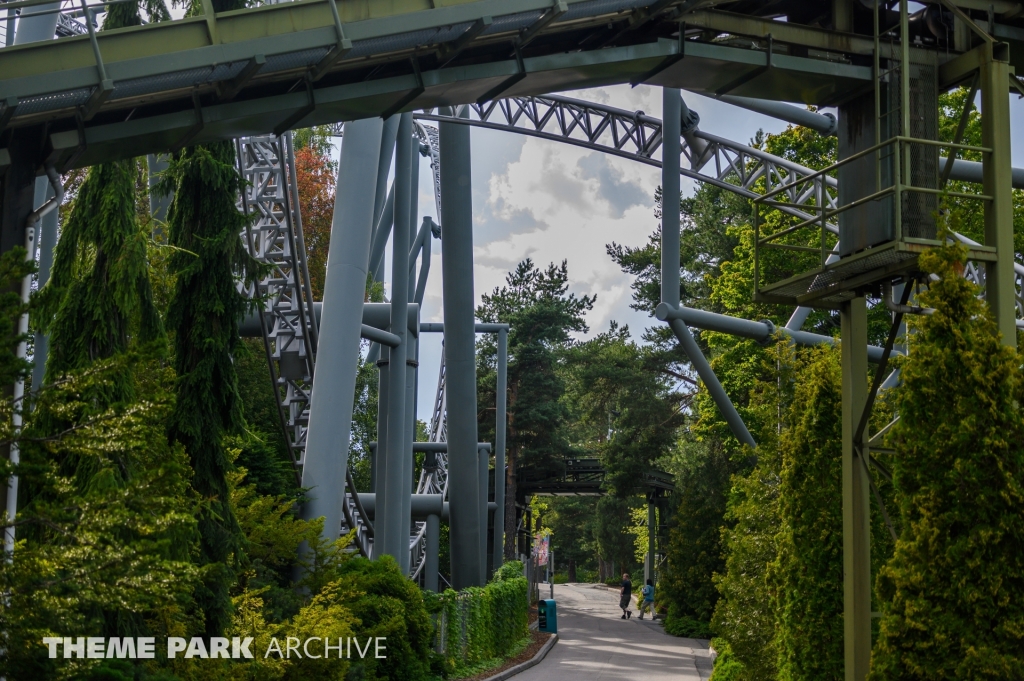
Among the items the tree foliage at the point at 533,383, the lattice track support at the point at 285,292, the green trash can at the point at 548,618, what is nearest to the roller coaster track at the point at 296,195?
the lattice track support at the point at 285,292

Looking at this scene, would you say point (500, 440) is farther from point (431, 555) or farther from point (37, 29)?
point (37, 29)

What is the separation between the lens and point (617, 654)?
91.6 feet

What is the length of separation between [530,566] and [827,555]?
36.5 meters

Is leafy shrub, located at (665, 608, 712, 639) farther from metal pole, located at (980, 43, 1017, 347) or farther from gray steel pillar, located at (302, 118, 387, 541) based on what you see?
metal pole, located at (980, 43, 1017, 347)

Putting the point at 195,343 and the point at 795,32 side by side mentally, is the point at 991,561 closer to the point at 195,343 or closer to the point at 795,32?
the point at 795,32

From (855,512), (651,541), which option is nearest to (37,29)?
(855,512)

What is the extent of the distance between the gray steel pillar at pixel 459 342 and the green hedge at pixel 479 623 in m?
1.51

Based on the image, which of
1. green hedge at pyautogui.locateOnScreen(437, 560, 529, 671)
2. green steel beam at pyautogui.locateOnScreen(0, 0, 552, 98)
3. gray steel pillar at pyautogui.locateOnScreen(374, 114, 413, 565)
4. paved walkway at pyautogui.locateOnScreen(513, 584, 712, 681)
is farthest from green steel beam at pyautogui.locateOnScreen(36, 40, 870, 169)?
paved walkway at pyautogui.locateOnScreen(513, 584, 712, 681)

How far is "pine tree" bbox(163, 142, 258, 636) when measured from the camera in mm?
12898

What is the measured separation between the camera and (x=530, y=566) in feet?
157

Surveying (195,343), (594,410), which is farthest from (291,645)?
(594,410)

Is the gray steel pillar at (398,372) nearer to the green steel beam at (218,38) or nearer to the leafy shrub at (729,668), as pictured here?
the leafy shrub at (729,668)

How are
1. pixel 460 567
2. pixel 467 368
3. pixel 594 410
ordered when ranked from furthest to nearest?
1. pixel 594 410
2. pixel 460 567
3. pixel 467 368

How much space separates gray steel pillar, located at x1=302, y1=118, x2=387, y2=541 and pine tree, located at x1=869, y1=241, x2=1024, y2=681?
33.9 ft
